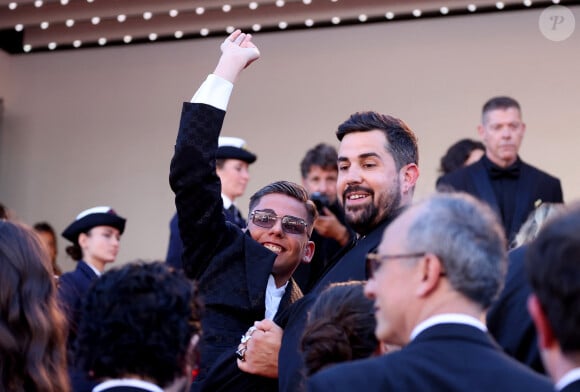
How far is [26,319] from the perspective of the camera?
2.08 metres

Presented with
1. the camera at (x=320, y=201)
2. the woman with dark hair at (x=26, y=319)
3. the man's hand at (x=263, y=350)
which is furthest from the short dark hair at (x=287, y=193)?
the camera at (x=320, y=201)

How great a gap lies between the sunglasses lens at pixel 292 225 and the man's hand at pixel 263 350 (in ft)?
2.27

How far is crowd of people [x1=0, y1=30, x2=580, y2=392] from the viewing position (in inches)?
67.7

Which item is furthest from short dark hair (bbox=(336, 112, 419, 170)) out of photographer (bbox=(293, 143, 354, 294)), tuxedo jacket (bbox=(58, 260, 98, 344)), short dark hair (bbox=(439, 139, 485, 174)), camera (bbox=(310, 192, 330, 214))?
short dark hair (bbox=(439, 139, 485, 174))

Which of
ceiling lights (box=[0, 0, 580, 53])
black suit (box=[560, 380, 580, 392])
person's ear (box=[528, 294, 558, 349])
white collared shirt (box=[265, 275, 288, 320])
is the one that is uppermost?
ceiling lights (box=[0, 0, 580, 53])

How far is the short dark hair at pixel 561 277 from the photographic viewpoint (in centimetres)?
146

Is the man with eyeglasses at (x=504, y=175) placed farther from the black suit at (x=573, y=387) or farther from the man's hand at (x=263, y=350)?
the black suit at (x=573, y=387)

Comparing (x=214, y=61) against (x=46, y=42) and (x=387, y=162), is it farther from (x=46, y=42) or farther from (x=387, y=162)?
(x=387, y=162)

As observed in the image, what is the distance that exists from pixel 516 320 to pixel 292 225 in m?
1.09

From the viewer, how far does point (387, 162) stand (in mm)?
3021

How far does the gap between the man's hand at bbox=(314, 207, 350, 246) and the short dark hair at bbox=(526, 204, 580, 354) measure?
3565 mm

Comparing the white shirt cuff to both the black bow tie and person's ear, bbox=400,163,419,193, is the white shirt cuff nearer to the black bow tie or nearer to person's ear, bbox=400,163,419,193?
person's ear, bbox=400,163,419,193

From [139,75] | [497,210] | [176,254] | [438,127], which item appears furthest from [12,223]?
[139,75]

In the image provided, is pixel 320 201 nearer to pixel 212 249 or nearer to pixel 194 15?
pixel 212 249
